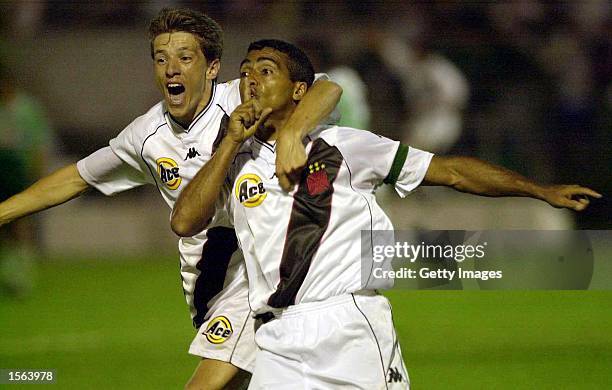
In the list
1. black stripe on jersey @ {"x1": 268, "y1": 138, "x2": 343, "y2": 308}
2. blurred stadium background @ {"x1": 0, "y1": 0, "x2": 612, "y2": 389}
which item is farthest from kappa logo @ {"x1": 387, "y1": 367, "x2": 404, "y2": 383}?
blurred stadium background @ {"x1": 0, "y1": 0, "x2": 612, "y2": 389}

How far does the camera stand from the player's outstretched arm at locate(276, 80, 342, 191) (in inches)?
153

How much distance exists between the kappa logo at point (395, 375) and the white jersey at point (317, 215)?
33 centimetres

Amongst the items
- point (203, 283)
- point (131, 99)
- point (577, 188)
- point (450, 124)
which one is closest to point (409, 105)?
point (450, 124)

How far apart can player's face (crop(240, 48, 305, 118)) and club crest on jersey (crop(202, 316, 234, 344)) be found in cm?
114

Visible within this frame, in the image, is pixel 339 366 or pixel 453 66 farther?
pixel 453 66

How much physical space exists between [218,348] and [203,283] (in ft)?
1.21

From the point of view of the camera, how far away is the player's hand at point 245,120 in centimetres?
382

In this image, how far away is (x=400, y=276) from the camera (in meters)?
6.74

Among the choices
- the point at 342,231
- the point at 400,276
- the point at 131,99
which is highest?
the point at 131,99

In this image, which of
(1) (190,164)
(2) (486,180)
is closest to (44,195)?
(1) (190,164)

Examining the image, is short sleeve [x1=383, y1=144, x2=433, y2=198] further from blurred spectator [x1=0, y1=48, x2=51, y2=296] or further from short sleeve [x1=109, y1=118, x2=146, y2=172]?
blurred spectator [x1=0, y1=48, x2=51, y2=296]

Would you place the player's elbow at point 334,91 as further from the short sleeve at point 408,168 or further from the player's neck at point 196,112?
the player's neck at point 196,112

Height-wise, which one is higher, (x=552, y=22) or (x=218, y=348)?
(x=552, y=22)

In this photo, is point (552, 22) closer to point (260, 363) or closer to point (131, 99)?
point (131, 99)
